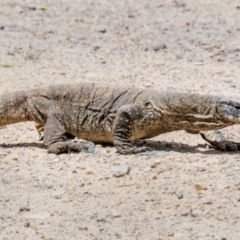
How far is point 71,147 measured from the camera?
9.58 metres

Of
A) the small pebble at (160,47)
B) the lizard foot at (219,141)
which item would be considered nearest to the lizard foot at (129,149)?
the lizard foot at (219,141)

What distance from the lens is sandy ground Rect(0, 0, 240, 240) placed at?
24.5 ft

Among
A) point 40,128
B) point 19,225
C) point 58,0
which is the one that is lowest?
point 58,0

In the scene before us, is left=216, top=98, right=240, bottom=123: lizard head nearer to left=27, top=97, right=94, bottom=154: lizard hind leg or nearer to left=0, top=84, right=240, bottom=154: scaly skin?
left=0, top=84, right=240, bottom=154: scaly skin

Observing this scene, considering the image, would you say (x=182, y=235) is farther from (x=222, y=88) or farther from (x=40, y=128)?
(x=222, y=88)

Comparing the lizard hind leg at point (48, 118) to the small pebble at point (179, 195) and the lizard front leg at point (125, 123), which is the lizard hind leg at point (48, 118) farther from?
the small pebble at point (179, 195)

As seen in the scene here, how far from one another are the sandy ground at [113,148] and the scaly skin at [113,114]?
19 cm

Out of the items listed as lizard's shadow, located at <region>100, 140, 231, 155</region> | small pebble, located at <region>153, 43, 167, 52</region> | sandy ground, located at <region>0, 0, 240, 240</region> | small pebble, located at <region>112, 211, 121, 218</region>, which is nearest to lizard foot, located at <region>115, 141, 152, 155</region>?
sandy ground, located at <region>0, 0, 240, 240</region>

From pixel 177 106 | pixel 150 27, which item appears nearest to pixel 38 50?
pixel 150 27

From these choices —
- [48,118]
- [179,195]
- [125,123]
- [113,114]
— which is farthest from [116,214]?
[48,118]

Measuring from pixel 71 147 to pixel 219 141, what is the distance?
157cm

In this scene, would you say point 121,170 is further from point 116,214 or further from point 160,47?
point 160,47

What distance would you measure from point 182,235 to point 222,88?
16.5ft

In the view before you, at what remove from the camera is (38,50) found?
14.2 m
